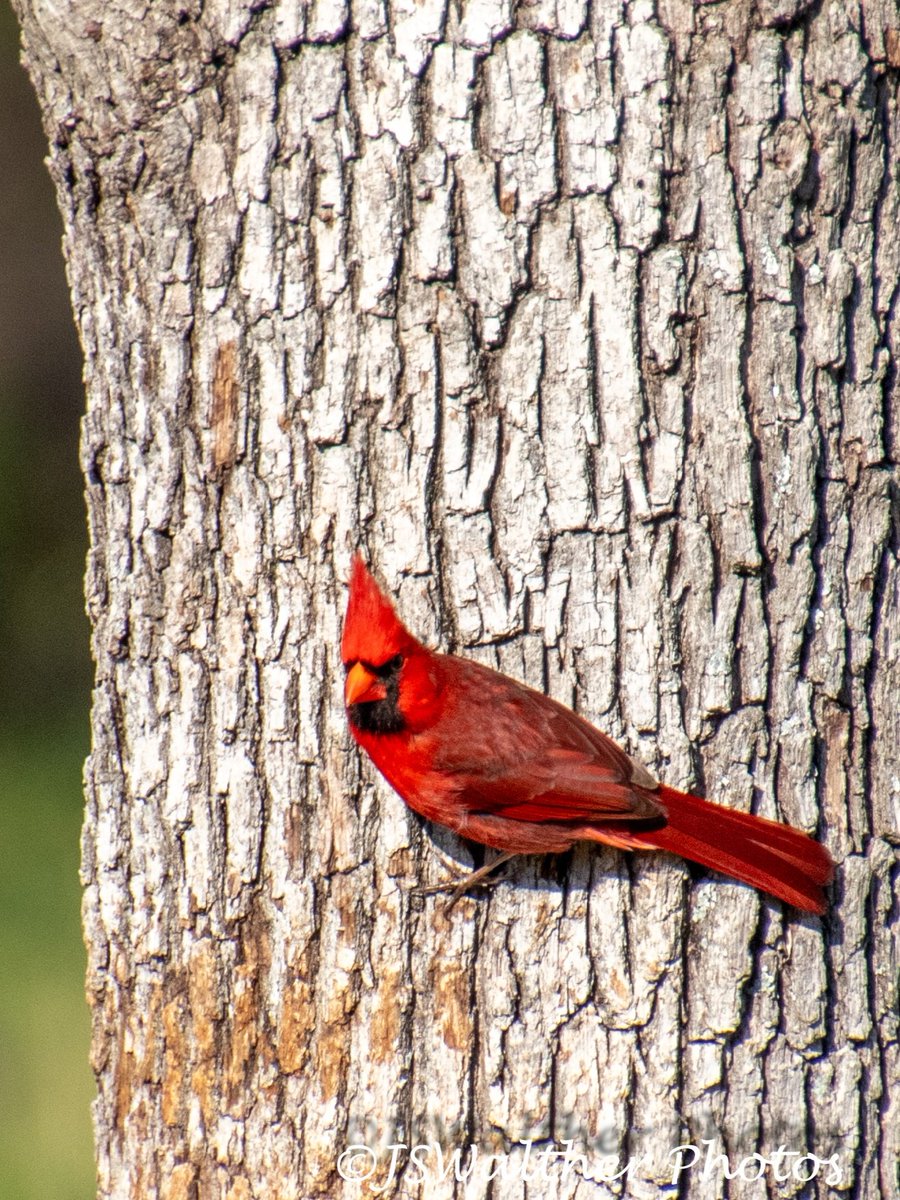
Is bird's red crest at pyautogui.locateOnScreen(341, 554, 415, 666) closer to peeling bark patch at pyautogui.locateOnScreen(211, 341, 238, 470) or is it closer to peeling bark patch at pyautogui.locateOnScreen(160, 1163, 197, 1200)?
peeling bark patch at pyautogui.locateOnScreen(211, 341, 238, 470)

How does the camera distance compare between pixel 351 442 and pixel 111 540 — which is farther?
pixel 111 540

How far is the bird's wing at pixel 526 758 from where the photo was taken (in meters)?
2.33

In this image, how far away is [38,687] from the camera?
684 cm

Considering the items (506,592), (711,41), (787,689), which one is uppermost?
(711,41)

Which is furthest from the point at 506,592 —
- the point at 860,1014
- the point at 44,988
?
the point at 44,988

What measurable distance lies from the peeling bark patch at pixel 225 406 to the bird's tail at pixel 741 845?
1.03m

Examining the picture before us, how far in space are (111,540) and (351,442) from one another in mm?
566

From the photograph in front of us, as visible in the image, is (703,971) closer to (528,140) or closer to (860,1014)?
(860,1014)

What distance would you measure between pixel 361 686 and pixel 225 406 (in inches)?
23.8

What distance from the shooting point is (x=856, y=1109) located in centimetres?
239

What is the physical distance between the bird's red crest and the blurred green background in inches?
102

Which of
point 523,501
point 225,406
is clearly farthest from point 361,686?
point 225,406

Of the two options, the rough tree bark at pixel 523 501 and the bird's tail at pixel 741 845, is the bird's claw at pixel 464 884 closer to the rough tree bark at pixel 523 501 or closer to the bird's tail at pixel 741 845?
the rough tree bark at pixel 523 501

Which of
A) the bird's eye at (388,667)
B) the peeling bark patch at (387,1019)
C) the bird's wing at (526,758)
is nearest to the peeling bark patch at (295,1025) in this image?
the peeling bark patch at (387,1019)
